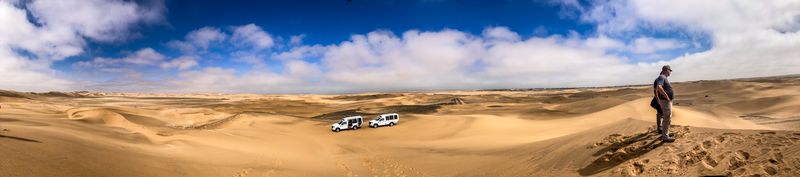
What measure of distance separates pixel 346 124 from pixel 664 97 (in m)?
24.3

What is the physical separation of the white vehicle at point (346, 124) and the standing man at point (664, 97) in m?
23.9

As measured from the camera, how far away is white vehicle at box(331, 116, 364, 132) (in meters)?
31.7

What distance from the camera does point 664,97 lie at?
31.8 feet

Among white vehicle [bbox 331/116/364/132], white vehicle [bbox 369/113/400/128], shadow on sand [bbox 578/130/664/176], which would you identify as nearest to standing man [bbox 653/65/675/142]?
shadow on sand [bbox 578/130/664/176]

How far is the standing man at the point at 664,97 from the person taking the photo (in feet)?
31.3

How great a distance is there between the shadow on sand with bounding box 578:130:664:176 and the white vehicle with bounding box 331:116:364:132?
22.7 m

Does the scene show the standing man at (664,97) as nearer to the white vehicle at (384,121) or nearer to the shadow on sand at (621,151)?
the shadow on sand at (621,151)

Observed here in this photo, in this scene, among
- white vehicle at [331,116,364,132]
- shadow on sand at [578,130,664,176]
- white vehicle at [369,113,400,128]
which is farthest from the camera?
white vehicle at [369,113,400,128]

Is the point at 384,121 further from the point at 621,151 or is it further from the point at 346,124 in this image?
the point at 621,151

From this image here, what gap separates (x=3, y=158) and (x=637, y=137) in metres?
12.3

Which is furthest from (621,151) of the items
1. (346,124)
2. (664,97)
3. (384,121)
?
(384,121)

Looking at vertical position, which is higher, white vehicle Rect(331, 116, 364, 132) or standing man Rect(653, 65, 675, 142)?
standing man Rect(653, 65, 675, 142)

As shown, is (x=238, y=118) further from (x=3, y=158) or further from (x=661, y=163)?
(x=661, y=163)

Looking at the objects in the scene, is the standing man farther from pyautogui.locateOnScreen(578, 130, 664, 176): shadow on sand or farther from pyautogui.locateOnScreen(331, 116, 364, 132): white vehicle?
pyautogui.locateOnScreen(331, 116, 364, 132): white vehicle
